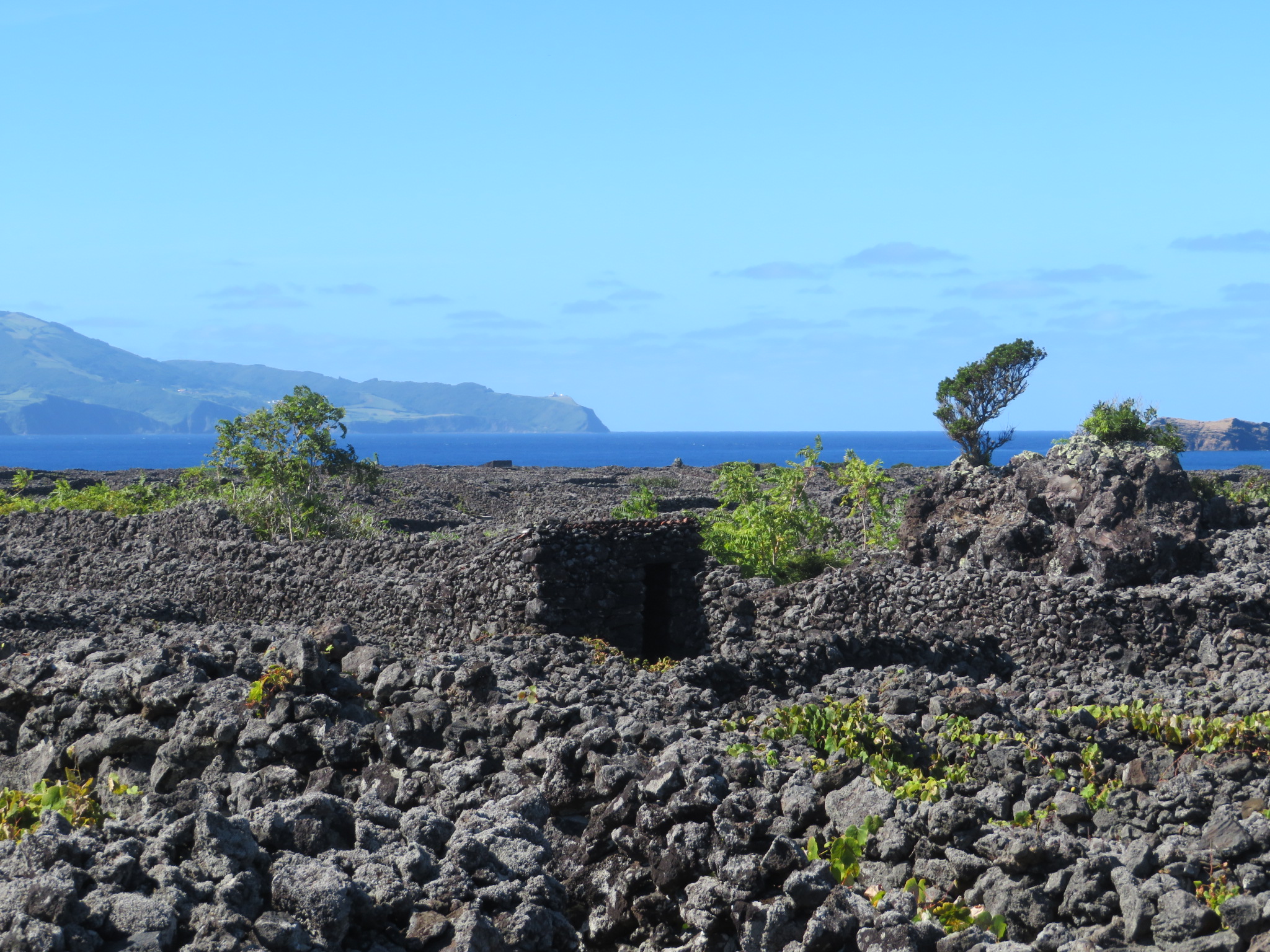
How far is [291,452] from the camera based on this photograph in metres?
25.5

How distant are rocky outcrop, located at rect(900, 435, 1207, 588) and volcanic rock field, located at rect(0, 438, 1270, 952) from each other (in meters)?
0.07

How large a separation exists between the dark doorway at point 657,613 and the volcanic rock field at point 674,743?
5 cm

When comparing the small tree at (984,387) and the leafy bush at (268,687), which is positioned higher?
the small tree at (984,387)

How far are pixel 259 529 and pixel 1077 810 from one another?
23.8 metres

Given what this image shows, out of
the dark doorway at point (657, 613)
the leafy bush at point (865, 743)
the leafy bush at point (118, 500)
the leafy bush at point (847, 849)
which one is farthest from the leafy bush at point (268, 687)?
the leafy bush at point (118, 500)

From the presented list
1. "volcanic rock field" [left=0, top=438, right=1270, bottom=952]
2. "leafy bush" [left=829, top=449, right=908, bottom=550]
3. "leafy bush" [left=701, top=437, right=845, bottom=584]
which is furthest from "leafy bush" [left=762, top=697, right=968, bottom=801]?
"leafy bush" [left=829, top=449, right=908, bottom=550]

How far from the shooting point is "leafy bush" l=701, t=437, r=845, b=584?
20859mm

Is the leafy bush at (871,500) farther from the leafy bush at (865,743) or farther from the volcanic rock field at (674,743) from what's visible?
the leafy bush at (865,743)

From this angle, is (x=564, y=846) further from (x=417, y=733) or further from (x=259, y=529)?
(x=259, y=529)

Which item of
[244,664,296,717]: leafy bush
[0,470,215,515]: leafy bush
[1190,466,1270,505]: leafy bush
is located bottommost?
[244,664,296,717]: leafy bush

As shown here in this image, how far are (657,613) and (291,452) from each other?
39.7 feet

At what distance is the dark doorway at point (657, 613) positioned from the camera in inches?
715

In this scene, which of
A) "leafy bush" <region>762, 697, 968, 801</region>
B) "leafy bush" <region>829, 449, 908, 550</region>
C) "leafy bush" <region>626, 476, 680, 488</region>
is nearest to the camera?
"leafy bush" <region>762, 697, 968, 801</region>

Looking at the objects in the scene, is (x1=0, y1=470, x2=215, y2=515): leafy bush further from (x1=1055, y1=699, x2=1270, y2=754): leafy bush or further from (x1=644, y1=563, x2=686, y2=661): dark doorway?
(x1=1055, y1=699, x2=1270, y2=754): leafy bush
